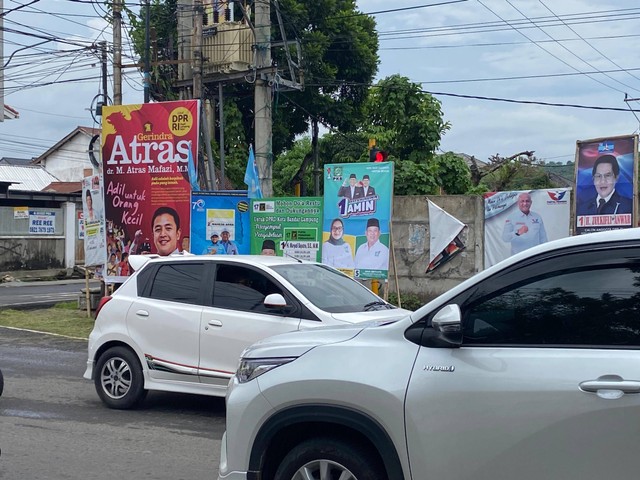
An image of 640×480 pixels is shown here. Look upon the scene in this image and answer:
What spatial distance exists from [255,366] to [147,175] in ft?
38.0

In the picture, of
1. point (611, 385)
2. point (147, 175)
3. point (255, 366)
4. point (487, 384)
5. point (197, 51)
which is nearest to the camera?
point (611, 385)

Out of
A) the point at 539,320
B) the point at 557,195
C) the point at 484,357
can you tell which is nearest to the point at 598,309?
the point at 539,320

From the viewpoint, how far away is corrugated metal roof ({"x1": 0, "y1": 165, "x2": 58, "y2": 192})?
1948 inches

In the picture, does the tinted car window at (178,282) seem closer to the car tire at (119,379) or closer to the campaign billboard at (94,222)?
the car tire at (119,379)

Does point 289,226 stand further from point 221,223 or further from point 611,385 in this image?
point 611,385

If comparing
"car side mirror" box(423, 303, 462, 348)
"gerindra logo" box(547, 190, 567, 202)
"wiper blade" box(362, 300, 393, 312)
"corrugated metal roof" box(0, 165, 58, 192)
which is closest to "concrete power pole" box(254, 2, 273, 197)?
"gerindra logo" box(547, 190, 567, 202)

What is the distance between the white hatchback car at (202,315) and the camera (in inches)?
314

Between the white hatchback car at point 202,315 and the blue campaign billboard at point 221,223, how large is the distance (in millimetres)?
5822

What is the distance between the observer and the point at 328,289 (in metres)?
8.34

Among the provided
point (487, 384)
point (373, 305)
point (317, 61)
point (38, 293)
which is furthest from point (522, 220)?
point (317, 61)

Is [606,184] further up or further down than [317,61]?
further down

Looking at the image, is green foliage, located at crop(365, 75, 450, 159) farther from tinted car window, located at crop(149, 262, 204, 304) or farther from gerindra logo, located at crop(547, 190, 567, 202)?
tinted car window, located at crop(149, 262, 204, 304)

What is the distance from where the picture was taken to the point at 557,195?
1325 centimetres

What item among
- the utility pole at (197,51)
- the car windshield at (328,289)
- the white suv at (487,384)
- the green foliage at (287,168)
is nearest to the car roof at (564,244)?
the white suv at (487,384)
